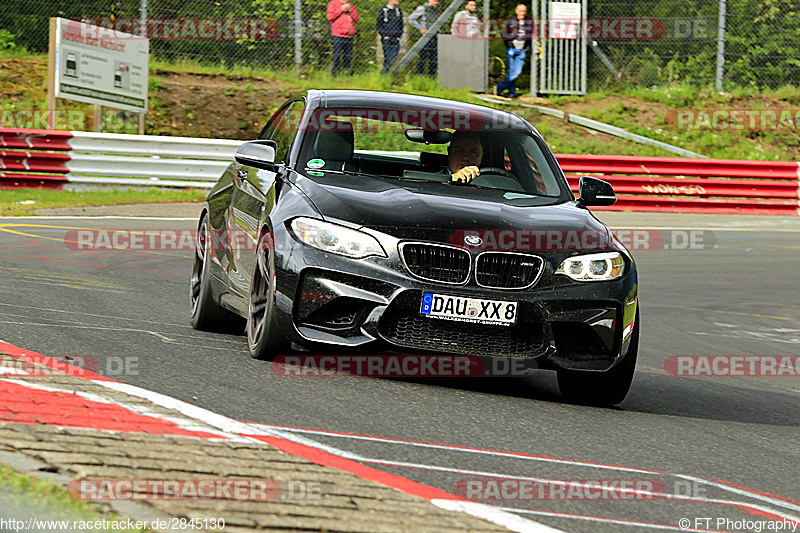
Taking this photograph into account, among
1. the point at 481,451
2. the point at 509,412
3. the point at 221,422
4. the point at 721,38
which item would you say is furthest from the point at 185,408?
the point at 721,38

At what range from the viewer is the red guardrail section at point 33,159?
21.0 metres

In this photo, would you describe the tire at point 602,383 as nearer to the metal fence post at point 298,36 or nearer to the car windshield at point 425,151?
the car windshield at point 425,151

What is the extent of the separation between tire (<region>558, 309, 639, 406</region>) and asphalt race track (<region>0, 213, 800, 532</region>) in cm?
10

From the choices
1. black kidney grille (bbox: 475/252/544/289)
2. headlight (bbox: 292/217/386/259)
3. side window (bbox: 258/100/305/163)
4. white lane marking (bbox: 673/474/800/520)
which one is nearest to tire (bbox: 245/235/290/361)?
headlight (bbox: 292/217/386/259)

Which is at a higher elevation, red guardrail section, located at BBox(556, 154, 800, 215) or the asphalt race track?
the asphalt race track

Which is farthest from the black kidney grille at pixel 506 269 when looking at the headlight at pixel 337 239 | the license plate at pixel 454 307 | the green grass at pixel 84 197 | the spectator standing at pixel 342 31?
the spectator standing at pixel 342 31

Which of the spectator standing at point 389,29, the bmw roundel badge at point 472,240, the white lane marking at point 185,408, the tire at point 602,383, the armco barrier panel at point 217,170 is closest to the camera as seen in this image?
the white lane marking at point 185,408

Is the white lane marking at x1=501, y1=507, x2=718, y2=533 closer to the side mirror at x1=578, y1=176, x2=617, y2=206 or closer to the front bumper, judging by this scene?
the front bumper

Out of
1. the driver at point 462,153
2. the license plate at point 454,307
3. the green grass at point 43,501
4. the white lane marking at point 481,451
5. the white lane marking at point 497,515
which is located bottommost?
the white lane marking at point 481,451

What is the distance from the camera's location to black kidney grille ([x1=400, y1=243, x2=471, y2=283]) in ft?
21.5

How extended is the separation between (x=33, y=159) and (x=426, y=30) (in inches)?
395

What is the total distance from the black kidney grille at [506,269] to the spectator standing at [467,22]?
72.2 feet

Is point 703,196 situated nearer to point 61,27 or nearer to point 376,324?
point 61,27

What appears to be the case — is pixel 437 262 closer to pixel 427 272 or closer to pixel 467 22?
pixel 427 272
